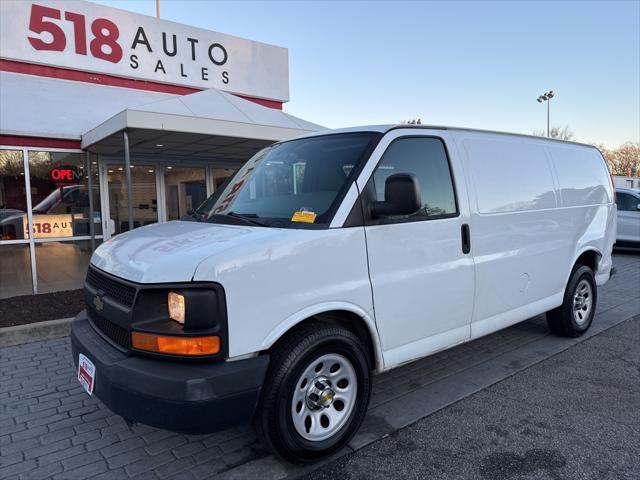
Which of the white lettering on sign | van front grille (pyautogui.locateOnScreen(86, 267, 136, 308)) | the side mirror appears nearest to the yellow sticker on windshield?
the side mirror

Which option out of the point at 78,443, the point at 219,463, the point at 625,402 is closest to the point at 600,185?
the point at 625,402

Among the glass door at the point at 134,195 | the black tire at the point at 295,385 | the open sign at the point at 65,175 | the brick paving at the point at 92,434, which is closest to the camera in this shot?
→ the black tire at the point at 295,385

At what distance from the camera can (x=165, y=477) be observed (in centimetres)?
291

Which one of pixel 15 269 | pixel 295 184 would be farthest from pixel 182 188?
pixel 295 184

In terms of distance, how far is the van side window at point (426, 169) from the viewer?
3363mm

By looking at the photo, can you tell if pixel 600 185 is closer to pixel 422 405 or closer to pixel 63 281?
pixel 422 405

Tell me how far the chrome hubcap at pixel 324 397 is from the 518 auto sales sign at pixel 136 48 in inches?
389

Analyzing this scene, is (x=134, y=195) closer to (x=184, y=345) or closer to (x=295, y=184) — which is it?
(x=295, y=184)

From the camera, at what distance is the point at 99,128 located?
7.85 m

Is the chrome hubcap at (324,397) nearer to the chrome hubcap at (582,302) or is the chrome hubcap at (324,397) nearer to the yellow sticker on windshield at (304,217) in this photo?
the yellow sticker on windshield at (304,217)

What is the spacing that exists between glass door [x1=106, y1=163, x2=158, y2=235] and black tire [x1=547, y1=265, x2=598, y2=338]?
8.34m

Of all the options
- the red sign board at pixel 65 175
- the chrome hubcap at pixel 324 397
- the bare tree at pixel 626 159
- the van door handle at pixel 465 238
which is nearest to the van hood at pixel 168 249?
the chrome hubcap at pixel 324 397

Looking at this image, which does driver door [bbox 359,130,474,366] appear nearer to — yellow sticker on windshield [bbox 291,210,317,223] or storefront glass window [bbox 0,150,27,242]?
yellow sticker on windshield [bbox 291,210,317,223]

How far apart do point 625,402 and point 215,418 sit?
3.35 meters
